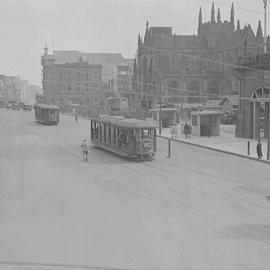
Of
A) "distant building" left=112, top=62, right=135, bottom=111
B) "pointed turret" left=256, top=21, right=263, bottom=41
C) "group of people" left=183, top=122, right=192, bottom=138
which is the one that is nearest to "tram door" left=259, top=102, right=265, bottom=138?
"group of people" left=183, top=122, right=192, bottom=138

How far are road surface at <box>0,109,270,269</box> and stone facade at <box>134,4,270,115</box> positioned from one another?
79.4 meters

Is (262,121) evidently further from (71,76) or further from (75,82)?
(71,76)

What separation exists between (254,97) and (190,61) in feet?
230

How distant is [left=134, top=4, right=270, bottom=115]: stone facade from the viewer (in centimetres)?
11088

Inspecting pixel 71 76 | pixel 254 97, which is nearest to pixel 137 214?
pixel 254 97

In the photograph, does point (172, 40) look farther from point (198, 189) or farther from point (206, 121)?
point (198, 189)

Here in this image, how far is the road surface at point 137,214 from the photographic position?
11.8m

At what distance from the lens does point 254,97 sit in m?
51.3

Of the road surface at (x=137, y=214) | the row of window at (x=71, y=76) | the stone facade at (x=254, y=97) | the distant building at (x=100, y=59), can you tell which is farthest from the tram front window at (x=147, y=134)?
the distant building at (x=100, y=59)

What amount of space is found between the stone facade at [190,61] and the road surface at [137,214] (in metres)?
79.4

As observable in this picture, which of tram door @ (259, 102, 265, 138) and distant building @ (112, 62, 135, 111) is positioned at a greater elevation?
distant building @ (112, 62, 135, 111)

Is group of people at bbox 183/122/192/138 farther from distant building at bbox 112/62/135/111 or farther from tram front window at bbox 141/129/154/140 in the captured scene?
distant building at bbox 112/62/135/111

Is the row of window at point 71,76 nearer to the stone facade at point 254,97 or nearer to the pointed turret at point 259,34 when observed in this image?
the pointed turret at point 259,34

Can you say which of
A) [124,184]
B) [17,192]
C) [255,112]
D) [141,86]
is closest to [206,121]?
[255,112]
